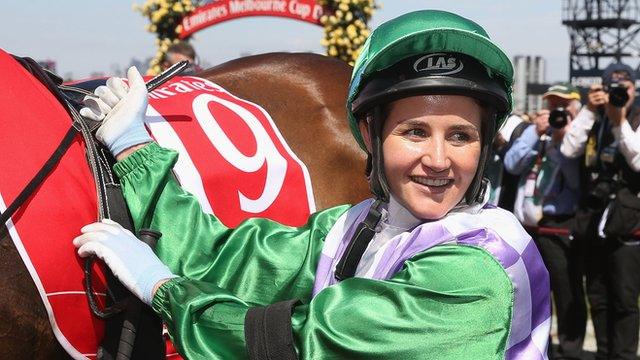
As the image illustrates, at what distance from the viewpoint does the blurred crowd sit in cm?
412

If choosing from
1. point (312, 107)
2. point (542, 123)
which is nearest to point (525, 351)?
point (312, 107)

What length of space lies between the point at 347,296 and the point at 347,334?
0.06m

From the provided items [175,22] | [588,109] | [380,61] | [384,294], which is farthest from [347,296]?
[175,22]

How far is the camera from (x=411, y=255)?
138cm

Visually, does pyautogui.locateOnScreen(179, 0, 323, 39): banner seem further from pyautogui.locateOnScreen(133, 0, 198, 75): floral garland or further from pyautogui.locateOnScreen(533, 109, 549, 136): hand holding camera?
pyautogui.locateOnScreen(533, 109, 549, 136): hand holding camera

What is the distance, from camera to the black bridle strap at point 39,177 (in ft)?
5.67

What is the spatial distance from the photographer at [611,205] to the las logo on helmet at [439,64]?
2.90 m

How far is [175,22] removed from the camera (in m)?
6.37

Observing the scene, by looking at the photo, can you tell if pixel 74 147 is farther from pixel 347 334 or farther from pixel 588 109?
pixel 588 109

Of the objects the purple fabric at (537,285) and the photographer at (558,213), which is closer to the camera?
the purple fabric at (537,285)

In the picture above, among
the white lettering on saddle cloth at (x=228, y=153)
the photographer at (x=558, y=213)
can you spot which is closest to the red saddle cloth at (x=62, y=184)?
the white lettering on saddle cloth at (x=228, y=153)

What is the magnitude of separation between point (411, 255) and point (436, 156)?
0.58 feet

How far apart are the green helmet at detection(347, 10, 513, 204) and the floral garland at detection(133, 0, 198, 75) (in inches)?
197

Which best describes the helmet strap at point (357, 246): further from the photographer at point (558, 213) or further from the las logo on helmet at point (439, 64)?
the photographer at point (558, 213)
